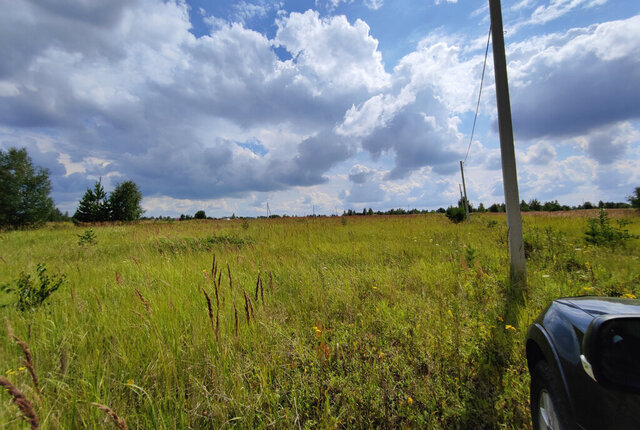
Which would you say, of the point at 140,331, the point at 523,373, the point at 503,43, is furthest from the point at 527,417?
the point at 503,43

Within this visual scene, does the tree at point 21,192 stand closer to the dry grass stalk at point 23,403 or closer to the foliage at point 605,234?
the dry grass stalk at point 23,403

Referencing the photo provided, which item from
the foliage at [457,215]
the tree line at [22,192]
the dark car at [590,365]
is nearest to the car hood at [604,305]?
the dark car at [590,365]

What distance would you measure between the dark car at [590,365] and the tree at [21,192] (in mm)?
42159

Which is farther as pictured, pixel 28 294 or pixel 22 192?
pixel 22 192

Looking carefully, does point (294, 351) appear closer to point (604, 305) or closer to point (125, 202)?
point (604, 305)

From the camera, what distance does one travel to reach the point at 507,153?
167 inches

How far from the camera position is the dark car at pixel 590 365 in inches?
35.2

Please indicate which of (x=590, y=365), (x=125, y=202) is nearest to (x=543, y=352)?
(x=590, y=365)

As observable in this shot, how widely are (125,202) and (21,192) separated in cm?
1419

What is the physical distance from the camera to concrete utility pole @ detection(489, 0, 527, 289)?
410 cm

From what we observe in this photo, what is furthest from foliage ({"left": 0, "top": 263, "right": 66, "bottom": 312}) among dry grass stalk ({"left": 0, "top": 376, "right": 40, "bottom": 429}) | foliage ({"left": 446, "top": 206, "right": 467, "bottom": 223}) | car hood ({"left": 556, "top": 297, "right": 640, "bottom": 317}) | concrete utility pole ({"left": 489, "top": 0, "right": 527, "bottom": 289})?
foliage ({"left": 446, "top": 206, "right": 467, "bottom": 223})

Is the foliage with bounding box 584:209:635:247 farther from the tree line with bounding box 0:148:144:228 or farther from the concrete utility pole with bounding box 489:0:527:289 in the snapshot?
the tree line with bounding box 0:148:144:228

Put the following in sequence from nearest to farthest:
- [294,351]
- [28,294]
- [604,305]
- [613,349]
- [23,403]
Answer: [23,403], [613,349], [604,305], [294,351], [28,294]

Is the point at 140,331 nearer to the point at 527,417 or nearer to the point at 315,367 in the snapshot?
the point at 315,367
